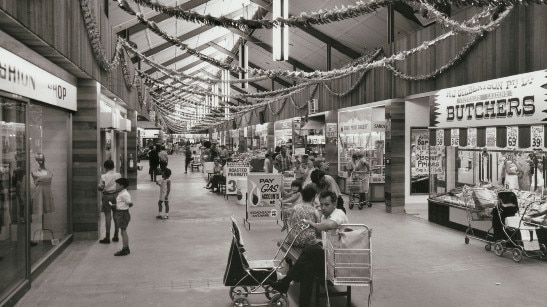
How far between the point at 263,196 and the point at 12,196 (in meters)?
5.88

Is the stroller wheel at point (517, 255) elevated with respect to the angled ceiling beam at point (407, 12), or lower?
lower

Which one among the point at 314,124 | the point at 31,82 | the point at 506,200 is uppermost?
the point at 314,124

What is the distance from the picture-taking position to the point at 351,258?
5.29m

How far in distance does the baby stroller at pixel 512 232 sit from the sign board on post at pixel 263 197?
4649 mm

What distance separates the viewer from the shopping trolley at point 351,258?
5.25 metres

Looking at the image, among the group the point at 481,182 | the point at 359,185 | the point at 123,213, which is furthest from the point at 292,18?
the point at 359,185

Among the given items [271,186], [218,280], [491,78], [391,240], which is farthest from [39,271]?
[491,78]

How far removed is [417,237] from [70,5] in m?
7.58

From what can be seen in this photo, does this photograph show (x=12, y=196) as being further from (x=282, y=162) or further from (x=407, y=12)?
(x=282, y=162)

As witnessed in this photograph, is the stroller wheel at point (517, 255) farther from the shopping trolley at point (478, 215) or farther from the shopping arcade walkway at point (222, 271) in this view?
the shopping trolley at point (478, 215)

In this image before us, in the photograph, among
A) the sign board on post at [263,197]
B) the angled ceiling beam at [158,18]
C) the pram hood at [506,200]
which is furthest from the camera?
the angled ceiling beam at [158,18]

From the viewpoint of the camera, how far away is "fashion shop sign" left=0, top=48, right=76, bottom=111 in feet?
17.8

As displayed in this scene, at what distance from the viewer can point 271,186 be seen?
11289mm

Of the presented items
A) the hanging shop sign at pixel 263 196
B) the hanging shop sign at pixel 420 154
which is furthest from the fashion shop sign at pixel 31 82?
the hanging shop sign at pixel 420 154
